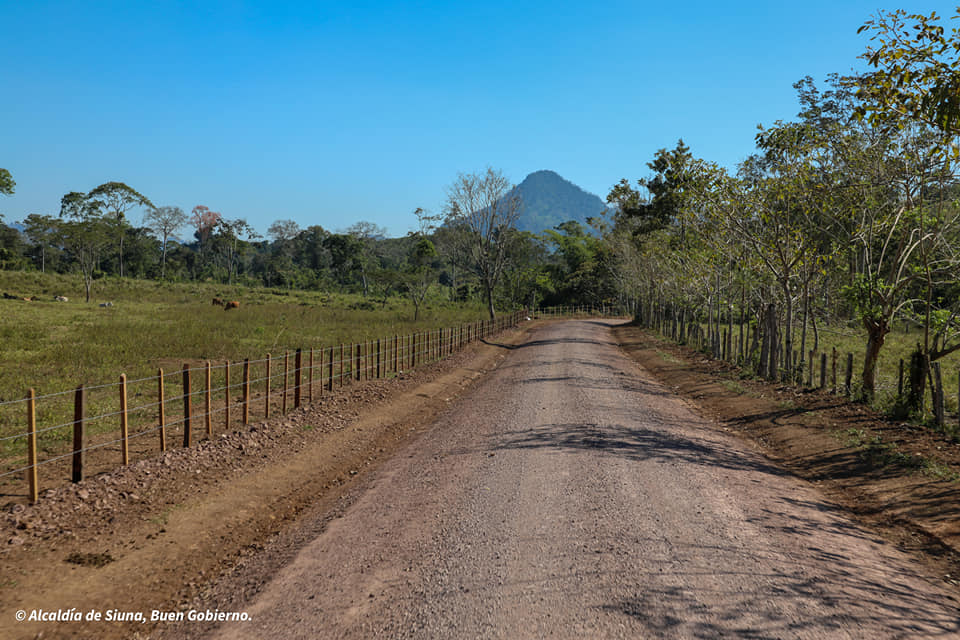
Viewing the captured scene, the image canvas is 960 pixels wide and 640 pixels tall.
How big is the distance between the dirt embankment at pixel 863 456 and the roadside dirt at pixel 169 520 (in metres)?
6.78

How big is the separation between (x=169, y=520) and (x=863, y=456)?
32.8 ft

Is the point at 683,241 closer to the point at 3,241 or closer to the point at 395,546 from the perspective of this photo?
the point at 395,546

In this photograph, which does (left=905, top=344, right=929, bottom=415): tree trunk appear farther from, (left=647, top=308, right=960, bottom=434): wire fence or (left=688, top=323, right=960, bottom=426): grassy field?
(left=688, top=323, right=960, bottom=426): grassy field

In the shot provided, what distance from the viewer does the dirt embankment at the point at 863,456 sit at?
6910 millimetres

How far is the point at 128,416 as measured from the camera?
1155 centimetres

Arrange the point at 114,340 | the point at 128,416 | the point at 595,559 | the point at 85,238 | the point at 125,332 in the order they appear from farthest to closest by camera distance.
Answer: the point at 85,238, the point at 125,332, the point at 114,340, the point at 128,416, the point at 595,559

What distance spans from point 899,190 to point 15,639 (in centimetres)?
1765

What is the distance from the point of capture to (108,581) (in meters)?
5.55

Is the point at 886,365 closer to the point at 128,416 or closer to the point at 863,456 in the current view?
the point at 863,456

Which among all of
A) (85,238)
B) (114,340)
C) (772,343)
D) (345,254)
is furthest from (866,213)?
(345,254)

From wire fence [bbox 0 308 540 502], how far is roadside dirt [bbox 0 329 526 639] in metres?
0.47

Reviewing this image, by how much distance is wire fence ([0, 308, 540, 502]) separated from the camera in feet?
24.9

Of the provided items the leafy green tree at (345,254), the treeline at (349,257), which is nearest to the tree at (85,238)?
the treeline at (349,257)

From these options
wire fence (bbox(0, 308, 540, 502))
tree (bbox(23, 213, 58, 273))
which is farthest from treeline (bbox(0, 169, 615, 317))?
wire fence (bbox(0, 308, 540, 502))
